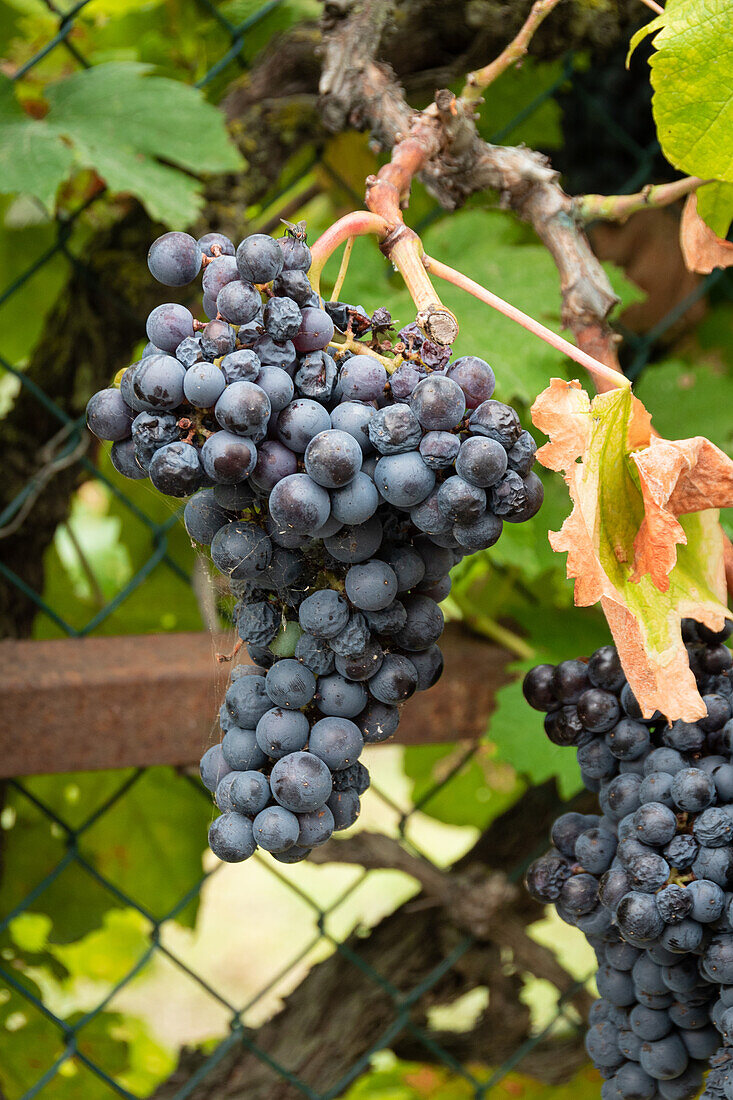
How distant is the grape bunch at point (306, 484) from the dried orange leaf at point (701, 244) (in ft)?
1.03

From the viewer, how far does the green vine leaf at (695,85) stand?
0.63 metres

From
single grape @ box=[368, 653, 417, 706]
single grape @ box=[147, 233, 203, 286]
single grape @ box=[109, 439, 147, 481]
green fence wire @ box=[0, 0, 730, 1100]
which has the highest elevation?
single grape @ box=[147, 233, 203, 286]

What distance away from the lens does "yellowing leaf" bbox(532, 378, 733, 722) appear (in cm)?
52

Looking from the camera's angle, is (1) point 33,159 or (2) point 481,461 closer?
(2) point 481,461

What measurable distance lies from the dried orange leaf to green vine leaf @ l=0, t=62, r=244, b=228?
0.45 m

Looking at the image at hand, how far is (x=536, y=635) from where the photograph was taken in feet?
3.72

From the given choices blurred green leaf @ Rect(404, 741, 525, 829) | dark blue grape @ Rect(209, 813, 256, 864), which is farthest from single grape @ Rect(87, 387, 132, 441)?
blurred green leaf @ Rect(404, 741, 525, 829)

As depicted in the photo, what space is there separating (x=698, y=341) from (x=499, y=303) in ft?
3.49

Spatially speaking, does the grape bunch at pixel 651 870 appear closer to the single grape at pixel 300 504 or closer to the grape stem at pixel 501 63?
the single grape at pixel 300 504

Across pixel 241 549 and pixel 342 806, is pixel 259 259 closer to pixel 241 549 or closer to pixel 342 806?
pixel 241 549

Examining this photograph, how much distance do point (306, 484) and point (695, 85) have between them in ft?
1.32

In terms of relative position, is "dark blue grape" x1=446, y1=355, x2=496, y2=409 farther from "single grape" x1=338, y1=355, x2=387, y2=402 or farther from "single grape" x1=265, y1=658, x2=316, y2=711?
"single grape" x1=265, y1=658, x2=316, y2=711

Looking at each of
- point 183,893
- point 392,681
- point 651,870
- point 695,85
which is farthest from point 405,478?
point 183,893

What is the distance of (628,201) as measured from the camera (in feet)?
2.40
